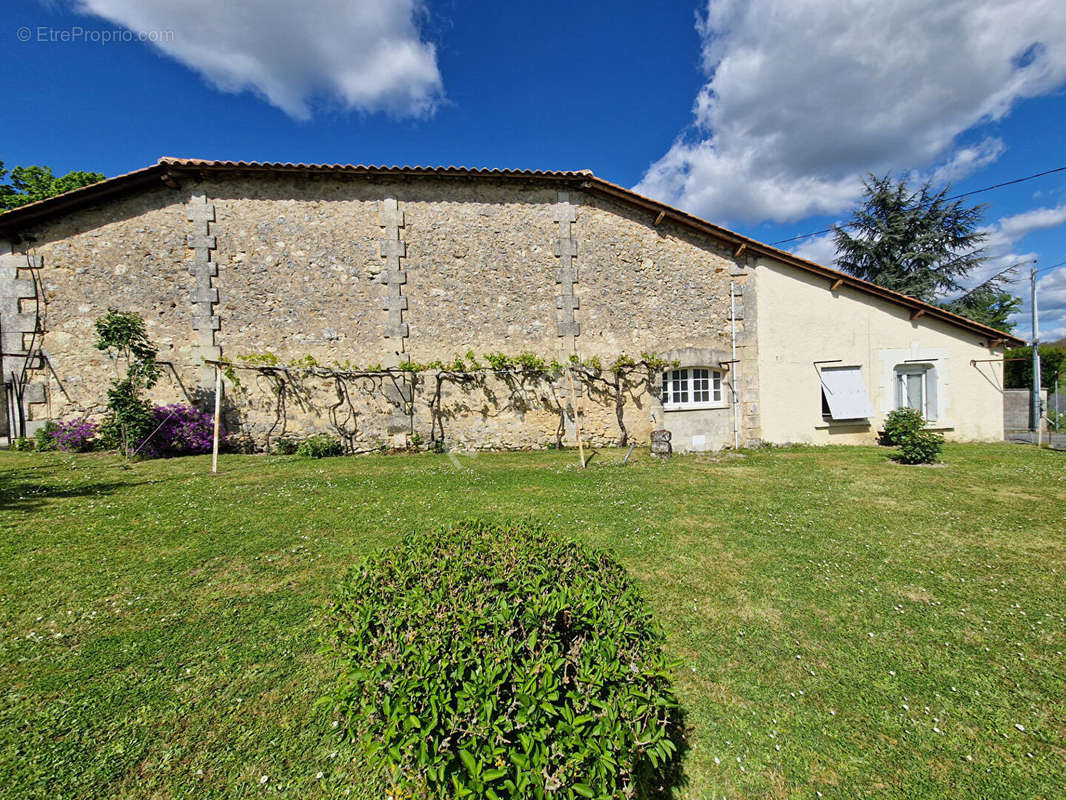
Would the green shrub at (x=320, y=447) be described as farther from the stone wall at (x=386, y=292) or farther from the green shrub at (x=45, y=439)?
the green shrub at (x=45, y=439)

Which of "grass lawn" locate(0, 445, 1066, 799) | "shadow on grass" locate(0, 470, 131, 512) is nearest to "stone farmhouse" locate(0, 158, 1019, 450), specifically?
"shadow on grass" locate(0, 470, 131, 512)

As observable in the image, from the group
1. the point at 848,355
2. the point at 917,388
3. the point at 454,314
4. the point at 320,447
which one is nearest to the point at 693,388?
the point at 848,355

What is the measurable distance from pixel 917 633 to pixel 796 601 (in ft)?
2.45

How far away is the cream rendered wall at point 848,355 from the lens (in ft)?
34.5

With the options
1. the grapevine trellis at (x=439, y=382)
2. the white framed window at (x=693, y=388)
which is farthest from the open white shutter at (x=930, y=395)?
the grapevine trellis at (x=439, y=382)

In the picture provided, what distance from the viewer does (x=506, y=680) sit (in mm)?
1447

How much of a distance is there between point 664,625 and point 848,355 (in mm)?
10893

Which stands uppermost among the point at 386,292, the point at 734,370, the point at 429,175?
the point at 429,175

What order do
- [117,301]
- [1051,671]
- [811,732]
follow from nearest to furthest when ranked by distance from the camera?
1. [811,732]
2. [1051,671]
3. [117,301]

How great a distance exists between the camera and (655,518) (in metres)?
5.19

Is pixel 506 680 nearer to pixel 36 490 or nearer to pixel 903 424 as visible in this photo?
pixel 36 490

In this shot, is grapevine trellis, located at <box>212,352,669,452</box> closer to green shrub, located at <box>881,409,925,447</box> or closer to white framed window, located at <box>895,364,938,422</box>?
green shrub, located at <box>881,409,925,447</box>

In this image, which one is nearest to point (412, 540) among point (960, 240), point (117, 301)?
point (117, 301)

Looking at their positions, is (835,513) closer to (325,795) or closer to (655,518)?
(655,518)
